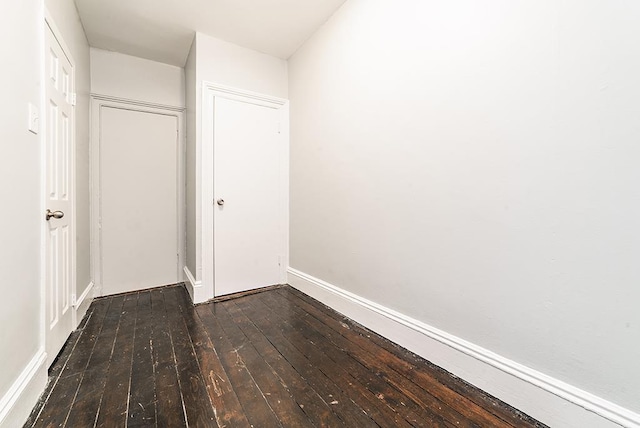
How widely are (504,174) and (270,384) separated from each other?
1.60 metres

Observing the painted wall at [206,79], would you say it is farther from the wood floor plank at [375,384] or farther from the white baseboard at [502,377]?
the white baseboard at [502,377]

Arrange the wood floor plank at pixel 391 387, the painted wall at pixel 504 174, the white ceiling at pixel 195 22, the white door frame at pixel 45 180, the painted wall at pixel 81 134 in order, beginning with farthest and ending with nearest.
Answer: the white ceiling at pixel 195 22 < the painted wall at pixel 81 134 < the white door frame at pixel 45 180 < the wood floor plank at pixel 391 387 < the painted wall at pixel 504 174

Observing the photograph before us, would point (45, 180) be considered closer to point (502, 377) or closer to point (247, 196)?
point (247, 196)

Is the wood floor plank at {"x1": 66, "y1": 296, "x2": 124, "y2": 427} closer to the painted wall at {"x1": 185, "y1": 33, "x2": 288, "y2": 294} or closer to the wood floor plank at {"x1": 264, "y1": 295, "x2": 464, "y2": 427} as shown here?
the painted wall at {"x1": 185, "y1": 33, "x2": 288, "y2": 294}

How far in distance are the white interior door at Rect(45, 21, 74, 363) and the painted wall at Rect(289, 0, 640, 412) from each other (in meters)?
1.93

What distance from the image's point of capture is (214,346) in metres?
1.85

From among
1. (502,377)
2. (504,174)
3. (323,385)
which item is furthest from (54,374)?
(504,174)

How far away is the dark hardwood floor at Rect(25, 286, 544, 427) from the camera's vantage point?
124 cm

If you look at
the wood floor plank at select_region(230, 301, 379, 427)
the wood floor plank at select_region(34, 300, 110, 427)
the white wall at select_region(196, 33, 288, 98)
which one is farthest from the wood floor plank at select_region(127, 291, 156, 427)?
the white wall at select_region(196, 33, 288, 98)

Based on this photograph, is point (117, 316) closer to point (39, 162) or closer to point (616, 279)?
point (39, 162)

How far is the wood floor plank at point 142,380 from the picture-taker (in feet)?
4.08

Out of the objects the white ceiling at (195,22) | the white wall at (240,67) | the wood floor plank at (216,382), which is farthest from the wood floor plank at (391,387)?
the white ceiling at (195,22)

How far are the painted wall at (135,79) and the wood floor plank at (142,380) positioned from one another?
92.0 inches

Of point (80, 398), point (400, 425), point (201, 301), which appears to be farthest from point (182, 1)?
point (400, 425)
